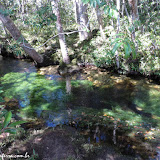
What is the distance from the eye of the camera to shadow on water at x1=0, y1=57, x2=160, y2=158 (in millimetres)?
3650

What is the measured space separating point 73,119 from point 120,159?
6.15ft

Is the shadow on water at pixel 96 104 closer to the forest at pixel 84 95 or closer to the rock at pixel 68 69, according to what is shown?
the forest at pixel 84 95

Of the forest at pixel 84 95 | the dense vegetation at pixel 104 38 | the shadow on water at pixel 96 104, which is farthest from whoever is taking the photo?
the dense vegetation at pixel 104 38

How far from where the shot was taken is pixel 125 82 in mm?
6703

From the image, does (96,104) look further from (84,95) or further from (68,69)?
(68,69)

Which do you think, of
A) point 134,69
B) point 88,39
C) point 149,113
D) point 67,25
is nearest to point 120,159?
point 149,113

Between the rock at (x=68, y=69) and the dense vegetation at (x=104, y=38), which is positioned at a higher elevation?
the dense vegetation at (x=104, y=38)

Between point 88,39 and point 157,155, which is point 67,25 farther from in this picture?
point 157,155

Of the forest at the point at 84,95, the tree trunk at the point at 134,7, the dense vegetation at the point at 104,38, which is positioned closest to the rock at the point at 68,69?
the forest at the point at 84,95

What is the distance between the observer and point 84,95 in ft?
19.8

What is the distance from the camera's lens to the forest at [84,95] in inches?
118

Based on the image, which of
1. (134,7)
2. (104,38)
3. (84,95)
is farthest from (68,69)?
(134,7)

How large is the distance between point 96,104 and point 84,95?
2.66 feet

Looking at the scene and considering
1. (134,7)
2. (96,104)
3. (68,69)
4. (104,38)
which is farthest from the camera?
(68,69)
